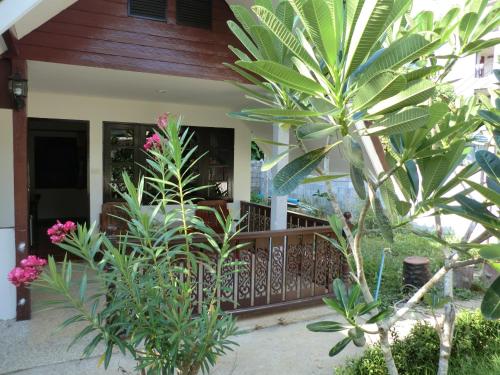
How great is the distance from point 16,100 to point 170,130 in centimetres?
250

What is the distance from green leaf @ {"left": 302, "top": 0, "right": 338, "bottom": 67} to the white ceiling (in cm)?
379

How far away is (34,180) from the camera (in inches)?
356

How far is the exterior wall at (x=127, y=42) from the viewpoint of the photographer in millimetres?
4070

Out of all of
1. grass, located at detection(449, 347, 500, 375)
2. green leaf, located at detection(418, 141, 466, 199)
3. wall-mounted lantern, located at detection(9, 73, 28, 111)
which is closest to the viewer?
green leaf, located at detection(418, 141, 466, 199)

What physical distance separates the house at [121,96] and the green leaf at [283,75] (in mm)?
2673

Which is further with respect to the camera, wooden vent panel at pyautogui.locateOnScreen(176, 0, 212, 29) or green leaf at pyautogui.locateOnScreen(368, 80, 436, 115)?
wooden vent panel at pyautogui.locateOnScreen(176, 0, 212, 29)

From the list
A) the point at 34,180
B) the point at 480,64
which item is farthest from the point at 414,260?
the point at 480,64

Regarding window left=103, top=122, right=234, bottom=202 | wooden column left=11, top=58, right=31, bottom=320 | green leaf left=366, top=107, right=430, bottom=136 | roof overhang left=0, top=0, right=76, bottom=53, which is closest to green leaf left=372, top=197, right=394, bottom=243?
green leaf left=366, top=107, right=430, bottom=136

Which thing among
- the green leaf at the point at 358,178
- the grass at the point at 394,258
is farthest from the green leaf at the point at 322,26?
the grass at the point at 394,258

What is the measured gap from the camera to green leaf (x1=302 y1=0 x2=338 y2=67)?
49.3 inches

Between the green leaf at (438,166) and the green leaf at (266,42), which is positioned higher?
the green leaf at (266,42)

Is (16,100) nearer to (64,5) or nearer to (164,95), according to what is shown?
(64,5)

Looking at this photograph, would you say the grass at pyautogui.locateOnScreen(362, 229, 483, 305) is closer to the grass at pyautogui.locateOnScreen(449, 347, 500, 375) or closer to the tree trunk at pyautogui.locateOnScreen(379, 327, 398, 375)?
the grass at pyautogui.locateOnScreen(449, 347, 500, 375)

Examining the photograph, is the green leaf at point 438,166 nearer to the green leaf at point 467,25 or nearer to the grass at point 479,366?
the green leaf at point 467,25
